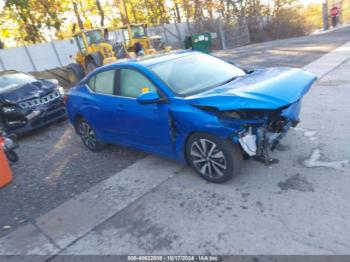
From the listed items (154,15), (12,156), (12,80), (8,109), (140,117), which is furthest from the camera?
(154,15)

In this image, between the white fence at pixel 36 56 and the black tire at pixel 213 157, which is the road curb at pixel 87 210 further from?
the white fence at pixel 36 56

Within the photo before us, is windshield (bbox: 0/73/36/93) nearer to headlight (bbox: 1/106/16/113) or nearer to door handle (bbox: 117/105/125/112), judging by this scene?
headlight (bbox: 1/106/16/113)

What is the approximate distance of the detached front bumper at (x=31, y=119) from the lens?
24.1 ft

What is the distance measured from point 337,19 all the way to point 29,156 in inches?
951

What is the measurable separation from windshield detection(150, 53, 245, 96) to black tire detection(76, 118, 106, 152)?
1.96 metres

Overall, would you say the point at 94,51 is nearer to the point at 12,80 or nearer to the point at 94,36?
the point at 94,36

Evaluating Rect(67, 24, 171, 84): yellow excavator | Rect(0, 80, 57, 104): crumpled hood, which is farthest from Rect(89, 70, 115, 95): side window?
Rect(67, 24, 171, 84): yellow excavator

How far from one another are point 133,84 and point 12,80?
18.0 ft

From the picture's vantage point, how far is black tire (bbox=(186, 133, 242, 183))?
362 cm

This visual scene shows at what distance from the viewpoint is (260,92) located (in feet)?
11.2

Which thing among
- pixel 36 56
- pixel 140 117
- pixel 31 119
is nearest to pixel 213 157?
pixel 140 117

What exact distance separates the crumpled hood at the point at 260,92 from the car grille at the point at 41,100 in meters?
5.19

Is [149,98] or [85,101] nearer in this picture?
[149,98]

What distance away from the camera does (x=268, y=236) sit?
9.53ft
